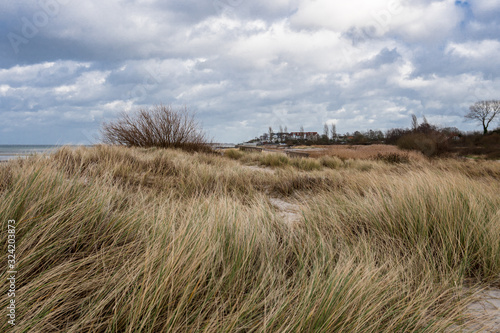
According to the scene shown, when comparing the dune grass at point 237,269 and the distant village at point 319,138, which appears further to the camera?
the distant village at point 319,138

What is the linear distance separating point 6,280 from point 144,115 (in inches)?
391

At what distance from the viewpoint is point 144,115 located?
10.5 m

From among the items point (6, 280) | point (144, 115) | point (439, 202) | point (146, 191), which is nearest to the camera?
point (6, 280)

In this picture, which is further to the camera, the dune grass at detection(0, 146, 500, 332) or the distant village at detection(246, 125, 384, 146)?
the distant village at detection(246, 125, 384, 146)

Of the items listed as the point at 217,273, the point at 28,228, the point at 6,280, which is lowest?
the point at 217,273

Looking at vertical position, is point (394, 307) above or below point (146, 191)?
below

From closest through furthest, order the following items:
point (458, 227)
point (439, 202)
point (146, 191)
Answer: point (458, 227)
point (439, 202)
point (146, 191)

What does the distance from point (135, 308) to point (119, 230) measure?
0.93 m

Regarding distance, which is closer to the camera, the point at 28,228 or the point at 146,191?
the point at 28,228

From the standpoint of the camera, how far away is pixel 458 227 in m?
2.25

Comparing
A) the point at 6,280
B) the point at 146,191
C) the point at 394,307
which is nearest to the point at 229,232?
the point at 394,307

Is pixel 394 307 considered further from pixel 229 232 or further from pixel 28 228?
pixel 28 228

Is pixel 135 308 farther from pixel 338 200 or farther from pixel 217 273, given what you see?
pixel 338 200

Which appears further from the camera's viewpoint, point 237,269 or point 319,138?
point 319,138
